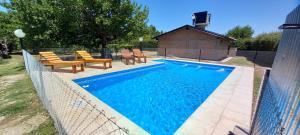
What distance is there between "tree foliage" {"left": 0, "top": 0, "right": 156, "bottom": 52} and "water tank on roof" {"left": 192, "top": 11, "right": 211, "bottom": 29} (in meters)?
10.6

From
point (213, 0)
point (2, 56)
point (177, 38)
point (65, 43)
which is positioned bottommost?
point (2, 56)

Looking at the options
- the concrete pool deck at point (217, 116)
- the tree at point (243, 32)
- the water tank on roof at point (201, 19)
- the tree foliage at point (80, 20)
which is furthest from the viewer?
the tree at point (243, 32)

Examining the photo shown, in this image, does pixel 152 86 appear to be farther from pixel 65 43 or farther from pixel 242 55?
pixel 242 55

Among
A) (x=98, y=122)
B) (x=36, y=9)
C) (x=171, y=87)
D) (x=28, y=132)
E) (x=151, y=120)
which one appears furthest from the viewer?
(x=36, y=9)

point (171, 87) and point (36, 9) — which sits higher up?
point (36, 9)

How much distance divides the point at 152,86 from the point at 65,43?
1029 centimetres

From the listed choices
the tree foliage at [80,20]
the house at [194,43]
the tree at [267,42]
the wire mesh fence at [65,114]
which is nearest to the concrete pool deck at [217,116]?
the wire mesh fence at [65,114]

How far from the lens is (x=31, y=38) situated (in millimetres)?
11859

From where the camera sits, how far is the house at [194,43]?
17.3m

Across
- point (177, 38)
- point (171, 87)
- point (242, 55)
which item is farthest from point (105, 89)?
point (242, 55)

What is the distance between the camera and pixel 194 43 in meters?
18.9

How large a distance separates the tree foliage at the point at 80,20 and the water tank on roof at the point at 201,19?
34.9ft

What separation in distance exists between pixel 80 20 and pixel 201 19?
17.4 meters

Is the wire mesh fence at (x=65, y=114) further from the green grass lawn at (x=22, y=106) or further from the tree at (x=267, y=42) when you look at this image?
the tree at (x=267, y=42)
